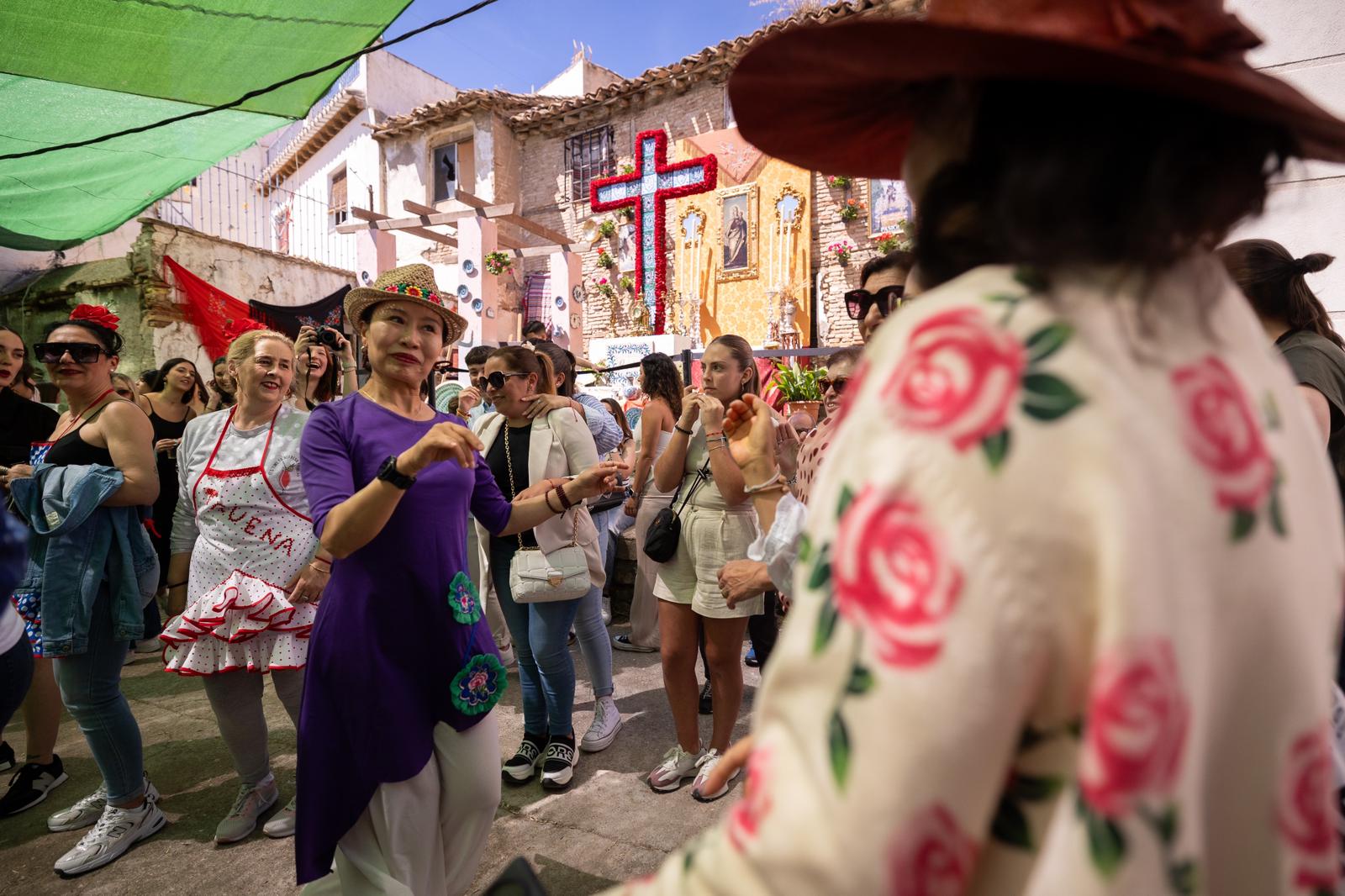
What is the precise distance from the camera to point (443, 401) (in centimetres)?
578

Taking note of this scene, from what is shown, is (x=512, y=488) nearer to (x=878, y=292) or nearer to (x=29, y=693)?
(x=878, y=292)

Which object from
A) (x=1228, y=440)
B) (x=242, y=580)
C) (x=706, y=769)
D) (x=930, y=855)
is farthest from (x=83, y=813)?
(x=1228, y=440)

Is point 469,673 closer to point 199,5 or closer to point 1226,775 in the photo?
point 1226,775

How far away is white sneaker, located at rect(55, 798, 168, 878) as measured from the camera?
9.08ft

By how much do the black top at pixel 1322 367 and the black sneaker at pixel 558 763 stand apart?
121 inches

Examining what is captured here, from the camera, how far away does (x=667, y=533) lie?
335cm

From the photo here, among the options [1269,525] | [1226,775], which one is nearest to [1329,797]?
[1226,775]

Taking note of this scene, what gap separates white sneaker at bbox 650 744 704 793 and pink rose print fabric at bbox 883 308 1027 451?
3.08m

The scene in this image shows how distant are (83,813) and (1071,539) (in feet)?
13.3

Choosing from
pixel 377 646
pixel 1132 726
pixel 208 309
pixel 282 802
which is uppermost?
pixel 208 309

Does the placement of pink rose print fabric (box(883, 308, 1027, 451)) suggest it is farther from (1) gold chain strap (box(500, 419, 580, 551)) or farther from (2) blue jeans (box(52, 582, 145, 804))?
(2) blue jeans (box(52, 582, 145, 804))

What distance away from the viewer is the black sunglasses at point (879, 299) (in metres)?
2.12

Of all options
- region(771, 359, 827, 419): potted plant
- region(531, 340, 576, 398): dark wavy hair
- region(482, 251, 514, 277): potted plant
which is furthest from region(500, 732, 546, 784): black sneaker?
region(482, 251, 514, 277): potted plant

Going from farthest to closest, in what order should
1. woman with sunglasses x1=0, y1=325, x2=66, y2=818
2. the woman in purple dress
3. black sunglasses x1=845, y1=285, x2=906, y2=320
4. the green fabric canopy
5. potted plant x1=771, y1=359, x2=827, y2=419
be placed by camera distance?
potted plant x1=771, y1=359, x2=827, y2=419 → the green fabric canopy → woman with sunglasses x1=0, y1=325, x2=66, y2=818 → black sunglasses x1=845, y1=285, x2=906, y2=320 → the woman in purple dress
